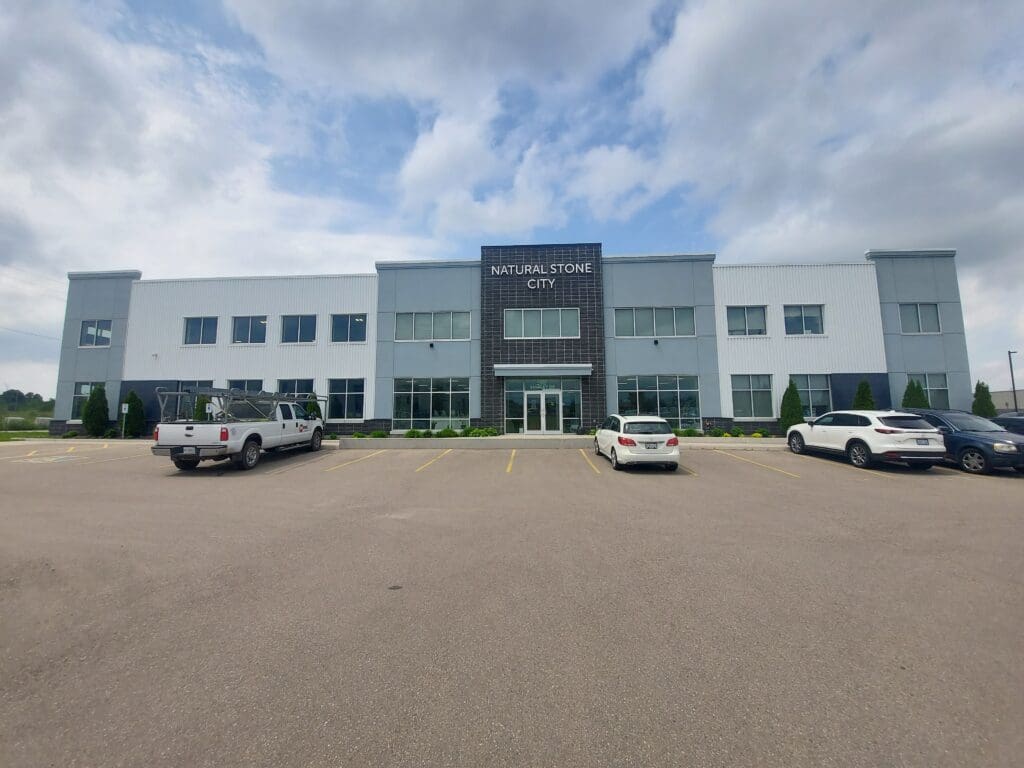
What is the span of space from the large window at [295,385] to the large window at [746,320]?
24.6 meters

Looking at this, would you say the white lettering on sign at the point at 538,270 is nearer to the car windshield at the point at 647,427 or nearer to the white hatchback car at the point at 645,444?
the white hatchback car at the point at 645,444

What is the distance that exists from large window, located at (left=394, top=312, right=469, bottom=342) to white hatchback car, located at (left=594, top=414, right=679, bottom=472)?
15.0m

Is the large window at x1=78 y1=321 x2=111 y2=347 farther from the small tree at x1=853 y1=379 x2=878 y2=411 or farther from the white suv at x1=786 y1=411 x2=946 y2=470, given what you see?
the small tree at x1=853 y1=379 x2=878 y2=411

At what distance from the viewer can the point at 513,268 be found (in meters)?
26.5

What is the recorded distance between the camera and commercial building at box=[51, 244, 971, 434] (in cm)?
2508

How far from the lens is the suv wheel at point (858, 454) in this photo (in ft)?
43.6

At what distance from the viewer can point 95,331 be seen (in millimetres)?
28500

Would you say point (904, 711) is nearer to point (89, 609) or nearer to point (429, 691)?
point (429, 691)

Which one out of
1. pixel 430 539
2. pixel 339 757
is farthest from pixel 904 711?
pixel 430 539

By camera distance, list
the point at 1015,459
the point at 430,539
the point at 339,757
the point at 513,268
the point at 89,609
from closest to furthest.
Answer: the point at 339,757, the point at 89,609, the point at 430,539, the point at 1015,459, the point at 513,268

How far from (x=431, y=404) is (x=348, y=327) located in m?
6.93

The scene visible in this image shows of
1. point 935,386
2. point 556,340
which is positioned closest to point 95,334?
point 556,340

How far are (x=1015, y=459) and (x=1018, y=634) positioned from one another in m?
Result: 12.4

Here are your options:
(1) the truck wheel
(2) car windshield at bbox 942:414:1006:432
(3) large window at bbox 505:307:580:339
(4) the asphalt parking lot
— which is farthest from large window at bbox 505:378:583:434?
(4) the asphalt parking lot
